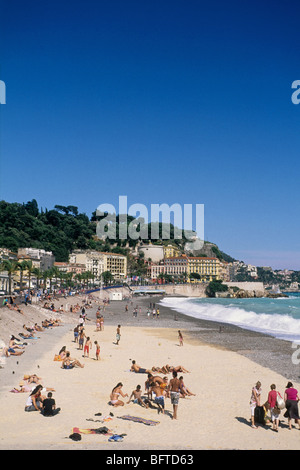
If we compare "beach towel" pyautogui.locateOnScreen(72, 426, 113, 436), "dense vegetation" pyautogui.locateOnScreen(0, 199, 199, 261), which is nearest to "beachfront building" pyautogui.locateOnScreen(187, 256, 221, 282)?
"dense vegetation" pyautogui.locateOnScreen(0, 199, 199, 261)

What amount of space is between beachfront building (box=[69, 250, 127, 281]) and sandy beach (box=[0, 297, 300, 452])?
109 m

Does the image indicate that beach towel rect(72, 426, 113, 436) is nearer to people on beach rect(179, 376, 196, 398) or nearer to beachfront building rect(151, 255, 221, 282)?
people on beach rect(179, 376, 196, 398)

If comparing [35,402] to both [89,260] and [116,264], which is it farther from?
[116,264]

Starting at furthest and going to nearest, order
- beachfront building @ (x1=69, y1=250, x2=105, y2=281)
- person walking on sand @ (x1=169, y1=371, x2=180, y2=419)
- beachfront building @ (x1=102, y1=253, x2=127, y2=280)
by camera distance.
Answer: beachfront building @ (x1=102, y1=253, x2=127, y2=280) < beachfront building @ (x1=69, y1=250, x2=105, y2=281) < person walking on sand @ (x1=169, y1=371, x2=180, y2=419)

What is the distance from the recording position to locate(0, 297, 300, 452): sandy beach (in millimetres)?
8945

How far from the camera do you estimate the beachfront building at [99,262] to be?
13725 centimetres

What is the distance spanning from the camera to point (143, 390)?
13445mm

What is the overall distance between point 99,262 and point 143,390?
129948 millimetres

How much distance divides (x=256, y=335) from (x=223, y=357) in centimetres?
1082

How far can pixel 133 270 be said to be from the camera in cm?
16812

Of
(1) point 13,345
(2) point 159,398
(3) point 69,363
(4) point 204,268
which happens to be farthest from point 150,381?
(4) point 204,268

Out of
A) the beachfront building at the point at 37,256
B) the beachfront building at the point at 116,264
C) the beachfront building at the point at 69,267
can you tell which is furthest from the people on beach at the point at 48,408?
the beachfront building at the point at 116,264

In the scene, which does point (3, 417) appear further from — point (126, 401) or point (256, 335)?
point (256, 335)
